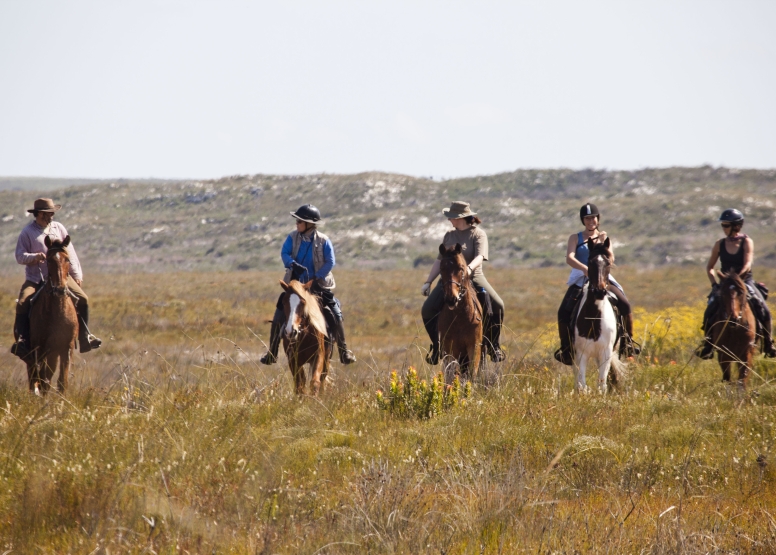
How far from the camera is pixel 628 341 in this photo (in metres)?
10.3

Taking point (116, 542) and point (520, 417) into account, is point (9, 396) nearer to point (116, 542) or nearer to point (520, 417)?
point (116, 542)

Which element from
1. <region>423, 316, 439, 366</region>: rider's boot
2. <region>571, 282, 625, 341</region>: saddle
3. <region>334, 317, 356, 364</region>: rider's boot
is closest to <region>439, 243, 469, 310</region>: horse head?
<region>423, 316, 439, 366</region>: rider's boot

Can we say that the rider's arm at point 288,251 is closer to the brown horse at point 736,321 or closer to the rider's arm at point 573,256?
the rider's arm at point 573,256

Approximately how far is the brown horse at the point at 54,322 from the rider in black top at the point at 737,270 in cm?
842

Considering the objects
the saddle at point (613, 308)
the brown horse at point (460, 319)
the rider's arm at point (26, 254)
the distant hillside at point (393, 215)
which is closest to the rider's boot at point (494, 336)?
the brown horse at point (460, 319)

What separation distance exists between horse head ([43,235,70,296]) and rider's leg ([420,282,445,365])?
15.2ft

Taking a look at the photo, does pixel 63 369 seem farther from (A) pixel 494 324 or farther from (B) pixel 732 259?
(B) pixel 732 259

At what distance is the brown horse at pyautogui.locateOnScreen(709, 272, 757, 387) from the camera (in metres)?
9.87

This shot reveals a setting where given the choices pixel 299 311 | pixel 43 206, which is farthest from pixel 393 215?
pixel 299 311

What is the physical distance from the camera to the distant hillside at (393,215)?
76875 mm

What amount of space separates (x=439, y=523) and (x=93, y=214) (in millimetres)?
110306

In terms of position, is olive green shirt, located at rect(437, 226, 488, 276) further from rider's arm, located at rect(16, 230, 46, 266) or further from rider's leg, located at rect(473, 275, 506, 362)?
rider's arm, located at rect(16, 230, 46, 266)

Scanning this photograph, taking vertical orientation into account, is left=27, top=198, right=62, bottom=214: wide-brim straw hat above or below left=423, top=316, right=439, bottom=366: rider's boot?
above

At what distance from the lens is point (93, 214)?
10638 cm
